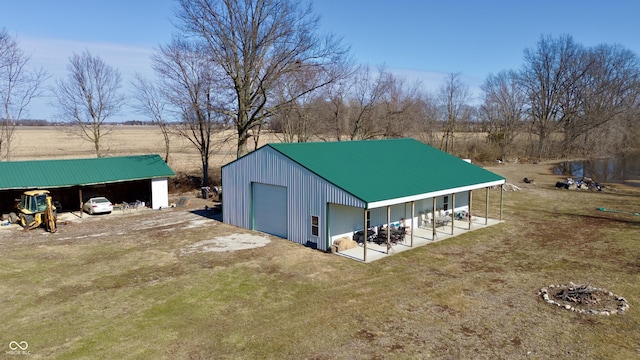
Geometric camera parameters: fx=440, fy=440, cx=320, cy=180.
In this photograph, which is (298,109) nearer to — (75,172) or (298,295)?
(75,172)

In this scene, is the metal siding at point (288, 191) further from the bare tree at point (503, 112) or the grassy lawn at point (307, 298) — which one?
the bare tree at point (503, 112)

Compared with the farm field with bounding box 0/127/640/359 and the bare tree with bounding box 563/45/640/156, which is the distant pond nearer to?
the bare tree with bounding box 563/45/640/156

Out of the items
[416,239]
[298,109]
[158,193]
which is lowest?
[416,239]

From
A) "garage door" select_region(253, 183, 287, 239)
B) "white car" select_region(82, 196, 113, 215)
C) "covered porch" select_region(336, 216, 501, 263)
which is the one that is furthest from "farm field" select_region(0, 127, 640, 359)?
"white car" select_region(82, 196, 113, 215)

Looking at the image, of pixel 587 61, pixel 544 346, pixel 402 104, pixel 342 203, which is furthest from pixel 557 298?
pixel 587 61

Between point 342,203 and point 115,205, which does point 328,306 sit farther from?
point 115,205

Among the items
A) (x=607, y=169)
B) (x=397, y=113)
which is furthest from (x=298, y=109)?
(x=607, y=169)

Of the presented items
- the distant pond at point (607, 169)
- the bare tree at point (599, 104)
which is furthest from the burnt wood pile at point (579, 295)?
the bare tree at point (599, 104)
